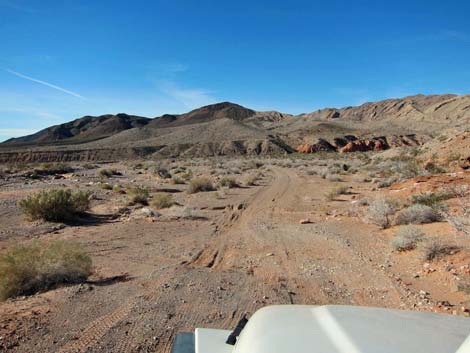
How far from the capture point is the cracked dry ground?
5207 millimetres

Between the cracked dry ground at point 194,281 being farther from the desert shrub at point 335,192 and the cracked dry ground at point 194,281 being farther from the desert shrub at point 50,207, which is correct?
the desert shrub at point 335,192

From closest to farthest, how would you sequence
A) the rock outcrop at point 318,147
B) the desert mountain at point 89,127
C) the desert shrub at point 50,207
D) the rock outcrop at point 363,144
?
the desert shrub at point 50,207 < the rock outcrop at point 363,144 < the rock outcrop at point 318,147 < the desert mountain at point 89,127

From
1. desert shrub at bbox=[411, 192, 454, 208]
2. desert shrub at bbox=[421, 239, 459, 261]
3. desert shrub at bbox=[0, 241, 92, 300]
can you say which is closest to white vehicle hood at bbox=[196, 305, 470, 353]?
desert shrub at bbox=[0, 241, 92, 300]

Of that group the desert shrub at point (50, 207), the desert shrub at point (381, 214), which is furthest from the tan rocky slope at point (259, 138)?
the desert shrub at point (50, 207)

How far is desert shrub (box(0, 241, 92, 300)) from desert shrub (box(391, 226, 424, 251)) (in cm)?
677

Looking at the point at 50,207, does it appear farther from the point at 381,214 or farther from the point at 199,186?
the point at 381,214

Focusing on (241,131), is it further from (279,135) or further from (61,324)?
(61,324)

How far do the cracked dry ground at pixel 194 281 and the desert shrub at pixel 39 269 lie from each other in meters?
0.48

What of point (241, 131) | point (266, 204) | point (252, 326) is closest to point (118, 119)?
point (241, 131)

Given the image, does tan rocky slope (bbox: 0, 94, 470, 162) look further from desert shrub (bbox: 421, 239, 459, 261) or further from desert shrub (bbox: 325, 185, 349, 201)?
desert shrub (bbox: 421, 239, 459, 261)

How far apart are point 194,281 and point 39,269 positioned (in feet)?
9.23

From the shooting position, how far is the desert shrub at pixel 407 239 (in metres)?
8.83

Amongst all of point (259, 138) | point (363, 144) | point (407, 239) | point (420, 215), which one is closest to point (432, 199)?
point (420, 215)

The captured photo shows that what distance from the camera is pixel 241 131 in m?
114
